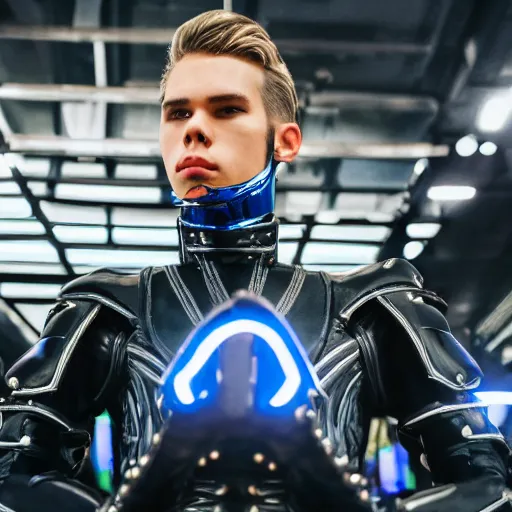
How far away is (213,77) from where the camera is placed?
3.42ft

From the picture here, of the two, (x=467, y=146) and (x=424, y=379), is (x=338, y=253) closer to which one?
(x=467, y=146)

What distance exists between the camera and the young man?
95 centimetres

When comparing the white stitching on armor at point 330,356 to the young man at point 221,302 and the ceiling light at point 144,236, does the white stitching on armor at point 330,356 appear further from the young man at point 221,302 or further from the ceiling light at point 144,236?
the ceiling light at point 144,236

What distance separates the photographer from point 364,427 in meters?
1.03

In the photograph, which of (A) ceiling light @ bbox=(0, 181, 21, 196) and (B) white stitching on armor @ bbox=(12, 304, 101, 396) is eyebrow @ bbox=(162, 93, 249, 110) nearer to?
(B) white stitching on armor @ bbox=(12, 304, 101, 396)

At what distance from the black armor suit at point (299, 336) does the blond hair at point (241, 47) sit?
24 cm

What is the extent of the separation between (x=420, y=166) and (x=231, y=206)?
172cm

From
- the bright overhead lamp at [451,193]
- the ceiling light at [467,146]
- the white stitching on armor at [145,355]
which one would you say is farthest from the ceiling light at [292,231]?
the white stitching on armor at [145,355]

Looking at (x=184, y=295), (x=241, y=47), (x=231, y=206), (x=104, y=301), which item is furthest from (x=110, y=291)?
(x=241, y=47)

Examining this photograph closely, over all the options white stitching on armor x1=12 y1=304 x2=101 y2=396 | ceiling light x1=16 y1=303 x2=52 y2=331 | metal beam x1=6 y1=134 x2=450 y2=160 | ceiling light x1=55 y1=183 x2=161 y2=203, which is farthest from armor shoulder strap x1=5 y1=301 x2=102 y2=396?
ceiling light x1=16 y1=303 x2=52 y2=331

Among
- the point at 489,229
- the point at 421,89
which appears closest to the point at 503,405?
the point at 489,229

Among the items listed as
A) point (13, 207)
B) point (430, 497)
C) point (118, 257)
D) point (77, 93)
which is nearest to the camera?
point (430, 497)

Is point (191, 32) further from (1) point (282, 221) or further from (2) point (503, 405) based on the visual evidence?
(2) point (503, 405)

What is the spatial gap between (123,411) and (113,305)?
0.60 ft
